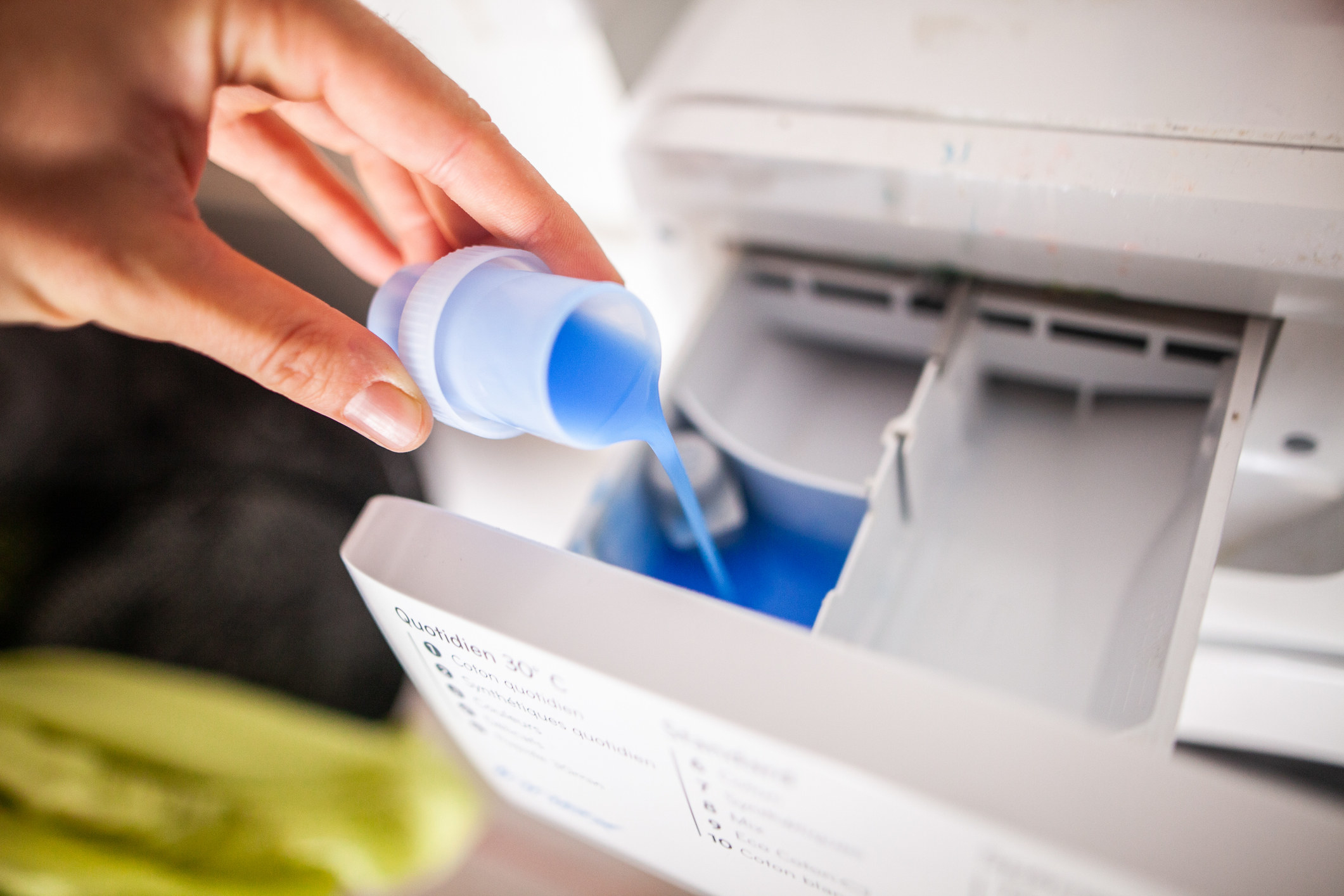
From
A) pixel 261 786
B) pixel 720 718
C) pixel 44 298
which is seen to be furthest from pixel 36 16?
pixel 261 786

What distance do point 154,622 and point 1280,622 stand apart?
1.04m

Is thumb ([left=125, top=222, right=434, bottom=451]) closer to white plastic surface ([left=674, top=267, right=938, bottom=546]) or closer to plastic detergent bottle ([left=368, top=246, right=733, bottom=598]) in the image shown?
plastic detergent bottle ([left=368, top=246, right=733, bottom=598])

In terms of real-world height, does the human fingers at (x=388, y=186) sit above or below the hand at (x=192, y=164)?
above

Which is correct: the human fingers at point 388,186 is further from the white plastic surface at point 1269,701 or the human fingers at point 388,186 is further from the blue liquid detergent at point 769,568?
the white plastic surface at point 1269,701

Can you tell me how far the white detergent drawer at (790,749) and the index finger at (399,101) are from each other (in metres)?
0.17

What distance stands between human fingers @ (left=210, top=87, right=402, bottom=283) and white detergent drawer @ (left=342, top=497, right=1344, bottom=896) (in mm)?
299

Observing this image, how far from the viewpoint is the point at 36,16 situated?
35 centimetres

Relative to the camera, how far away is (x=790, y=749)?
266 mm

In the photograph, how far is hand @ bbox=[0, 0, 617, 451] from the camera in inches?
13.2

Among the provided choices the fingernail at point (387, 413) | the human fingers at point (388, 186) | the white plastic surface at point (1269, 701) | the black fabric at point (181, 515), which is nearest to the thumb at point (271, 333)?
the fingernail at point (387, 413)

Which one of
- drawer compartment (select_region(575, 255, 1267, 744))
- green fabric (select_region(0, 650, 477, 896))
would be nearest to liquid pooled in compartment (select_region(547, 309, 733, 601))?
drawer compartment (select_region(575, 255, 1267, 744))

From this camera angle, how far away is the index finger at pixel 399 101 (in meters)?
0.38

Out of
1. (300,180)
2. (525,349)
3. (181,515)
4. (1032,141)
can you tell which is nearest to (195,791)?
(181,515)

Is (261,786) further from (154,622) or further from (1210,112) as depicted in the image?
(1210,112)
